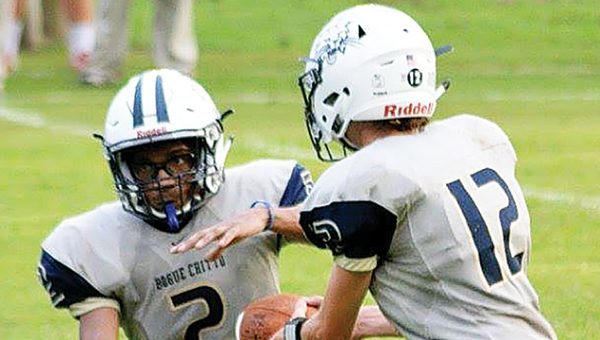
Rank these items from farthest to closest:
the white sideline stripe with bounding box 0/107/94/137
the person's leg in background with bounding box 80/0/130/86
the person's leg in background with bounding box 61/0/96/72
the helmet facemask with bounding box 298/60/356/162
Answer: the person's leg in background with bounding box 80/0/130/86, the person's leg in background with bounding box 61/0/96/72, the white sideline stripe with bounding box 0/107/94/137, the helmet facemask with bounding box 298/60/356/162

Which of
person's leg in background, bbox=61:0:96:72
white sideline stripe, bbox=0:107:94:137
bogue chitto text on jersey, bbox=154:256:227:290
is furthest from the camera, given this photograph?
person's leg in background, bbox=61:0:96:72

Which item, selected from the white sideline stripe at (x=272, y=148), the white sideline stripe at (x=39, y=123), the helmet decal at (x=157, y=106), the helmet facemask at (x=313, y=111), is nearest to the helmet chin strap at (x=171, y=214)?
the helmet decal at (x=157, y=106)

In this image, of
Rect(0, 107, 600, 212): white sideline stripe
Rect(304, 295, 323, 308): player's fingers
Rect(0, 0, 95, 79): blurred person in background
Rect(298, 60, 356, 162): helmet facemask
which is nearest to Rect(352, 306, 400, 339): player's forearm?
Rect(304, 295, 323, 308): player's fingers

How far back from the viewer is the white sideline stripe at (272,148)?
8.86 metres

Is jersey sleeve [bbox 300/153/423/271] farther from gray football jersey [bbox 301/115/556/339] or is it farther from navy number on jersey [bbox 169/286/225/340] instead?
navy number on jersey [bbox 169/286/225/340]

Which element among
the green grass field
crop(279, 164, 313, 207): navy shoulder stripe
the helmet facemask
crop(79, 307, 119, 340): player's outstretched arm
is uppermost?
the helmet facemask

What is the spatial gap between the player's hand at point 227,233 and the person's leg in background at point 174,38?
7905 millimetres

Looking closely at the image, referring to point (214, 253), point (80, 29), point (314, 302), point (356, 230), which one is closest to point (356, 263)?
point (356, 230)

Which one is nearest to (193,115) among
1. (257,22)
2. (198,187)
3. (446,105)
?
(198,187)

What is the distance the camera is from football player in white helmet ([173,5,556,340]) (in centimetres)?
422

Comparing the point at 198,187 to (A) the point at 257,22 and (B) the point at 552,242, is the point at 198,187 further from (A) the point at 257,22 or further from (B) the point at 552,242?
(A) the point at 257,22

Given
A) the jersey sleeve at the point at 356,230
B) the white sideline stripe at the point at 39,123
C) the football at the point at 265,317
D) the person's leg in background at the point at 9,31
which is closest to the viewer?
the jersey sleeve at the point at 356,230

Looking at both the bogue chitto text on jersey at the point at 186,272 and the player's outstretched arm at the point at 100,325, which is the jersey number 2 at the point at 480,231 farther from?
the player's outstretched arm at the point at 100,325

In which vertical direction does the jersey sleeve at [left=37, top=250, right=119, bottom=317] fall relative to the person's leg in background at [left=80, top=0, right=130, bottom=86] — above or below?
above
